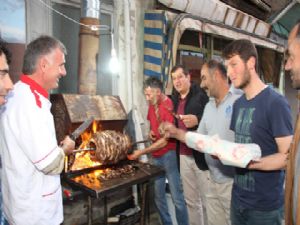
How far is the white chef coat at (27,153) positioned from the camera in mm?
2639

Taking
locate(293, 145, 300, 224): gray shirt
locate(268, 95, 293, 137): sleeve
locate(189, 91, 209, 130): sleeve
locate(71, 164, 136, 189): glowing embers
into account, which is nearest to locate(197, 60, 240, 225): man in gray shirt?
locate(189, 91, 209, 130): sleeve

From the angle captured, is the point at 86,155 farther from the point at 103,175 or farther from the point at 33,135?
the point at 33,135

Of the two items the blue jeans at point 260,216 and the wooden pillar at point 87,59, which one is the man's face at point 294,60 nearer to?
the blue jeans at point 260,216

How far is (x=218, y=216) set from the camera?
154 inches

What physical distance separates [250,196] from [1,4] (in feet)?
13.9

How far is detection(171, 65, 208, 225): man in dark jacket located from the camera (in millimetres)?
4664

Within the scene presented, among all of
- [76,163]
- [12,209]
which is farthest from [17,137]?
[76,163]

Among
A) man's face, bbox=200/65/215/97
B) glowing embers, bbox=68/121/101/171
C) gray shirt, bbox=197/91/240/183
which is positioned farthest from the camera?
glowing embers, bbox=68/121/101/171

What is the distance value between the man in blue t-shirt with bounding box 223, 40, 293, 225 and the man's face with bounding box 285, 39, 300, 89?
70 cm

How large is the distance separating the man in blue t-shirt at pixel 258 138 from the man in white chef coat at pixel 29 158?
1.90m

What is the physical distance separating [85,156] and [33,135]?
6.09 ft

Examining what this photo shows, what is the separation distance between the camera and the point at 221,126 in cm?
374

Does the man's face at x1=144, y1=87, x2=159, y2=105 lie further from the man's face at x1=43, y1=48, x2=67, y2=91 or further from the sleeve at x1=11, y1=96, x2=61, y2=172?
the sleeve at x1=11, y1=96, x2=61, y2=172

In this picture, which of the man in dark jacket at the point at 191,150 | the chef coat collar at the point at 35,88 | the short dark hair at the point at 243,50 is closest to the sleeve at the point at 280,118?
the short dark hair at the point at 243,50
